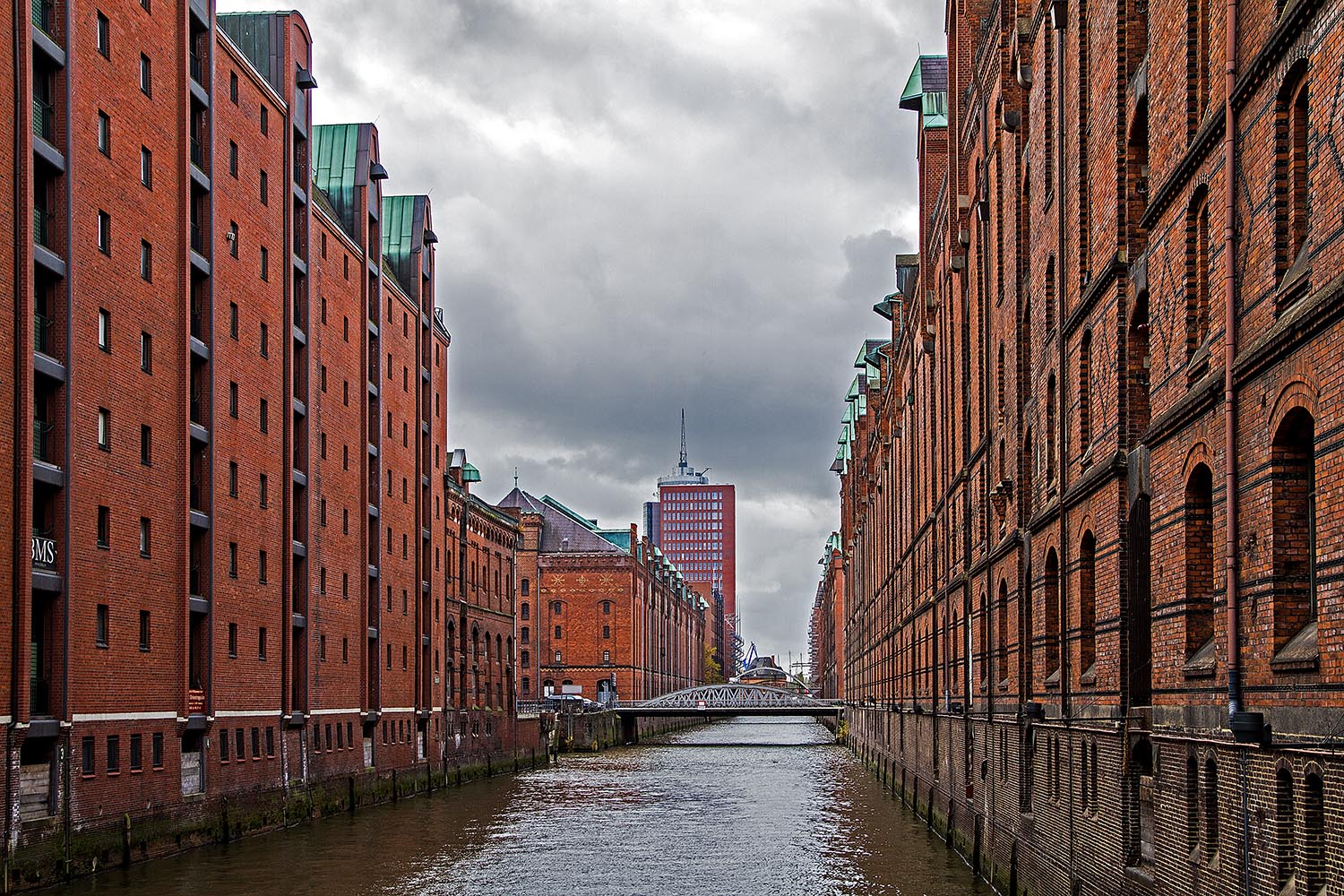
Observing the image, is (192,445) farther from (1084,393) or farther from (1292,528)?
(1292,528)

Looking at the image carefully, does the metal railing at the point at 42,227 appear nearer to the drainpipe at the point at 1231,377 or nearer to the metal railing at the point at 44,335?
the metal railing at the point at 44,335

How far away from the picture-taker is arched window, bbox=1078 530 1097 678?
816 inches

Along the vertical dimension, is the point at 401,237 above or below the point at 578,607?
above

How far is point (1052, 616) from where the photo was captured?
23.4 m

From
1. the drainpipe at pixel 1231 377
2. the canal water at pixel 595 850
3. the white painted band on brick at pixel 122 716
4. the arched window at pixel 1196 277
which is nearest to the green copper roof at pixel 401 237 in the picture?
the canal water at pixel 595 850

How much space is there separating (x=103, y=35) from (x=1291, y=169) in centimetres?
2618

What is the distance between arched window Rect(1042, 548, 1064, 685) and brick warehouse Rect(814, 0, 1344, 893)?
0.17 feet

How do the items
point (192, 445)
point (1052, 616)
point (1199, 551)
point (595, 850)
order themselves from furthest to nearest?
point (192, 445) → point (595, 850) → point (1052, 616) → point (1199, 551)

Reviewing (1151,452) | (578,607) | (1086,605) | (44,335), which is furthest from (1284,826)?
(578,607)

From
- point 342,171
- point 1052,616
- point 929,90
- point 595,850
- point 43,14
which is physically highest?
point 929,90

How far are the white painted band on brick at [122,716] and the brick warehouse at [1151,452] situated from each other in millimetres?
16129

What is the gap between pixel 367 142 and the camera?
55.4 meters

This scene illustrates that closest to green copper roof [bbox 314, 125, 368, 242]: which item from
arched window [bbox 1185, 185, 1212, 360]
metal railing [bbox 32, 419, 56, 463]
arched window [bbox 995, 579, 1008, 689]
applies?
metal railing [bbox 32, 419, 56, 463]

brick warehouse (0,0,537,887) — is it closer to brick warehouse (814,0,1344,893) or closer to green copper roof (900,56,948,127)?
brick warehouse (814,0,1344,893)
